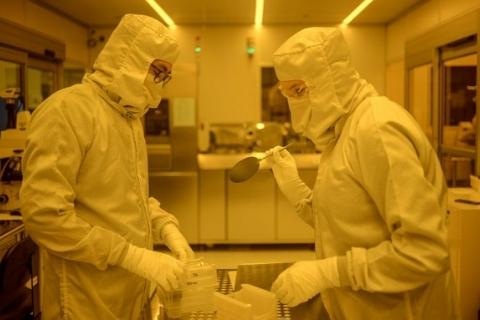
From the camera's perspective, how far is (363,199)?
1213 mm

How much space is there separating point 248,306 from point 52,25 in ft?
14.7

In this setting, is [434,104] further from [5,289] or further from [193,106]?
[5,289]

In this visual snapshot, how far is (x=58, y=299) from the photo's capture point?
1.38 m

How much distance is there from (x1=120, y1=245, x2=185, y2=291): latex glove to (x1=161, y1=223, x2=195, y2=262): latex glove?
0.16 m

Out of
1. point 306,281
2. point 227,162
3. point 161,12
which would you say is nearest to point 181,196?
point 227,162

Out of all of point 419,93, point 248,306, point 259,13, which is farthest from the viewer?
point 259,13

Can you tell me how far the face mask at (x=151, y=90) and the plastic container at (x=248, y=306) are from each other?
68cm

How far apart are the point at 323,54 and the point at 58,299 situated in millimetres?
1038

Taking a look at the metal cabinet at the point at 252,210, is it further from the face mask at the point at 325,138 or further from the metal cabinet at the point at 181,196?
the face mask at the point at 325,138

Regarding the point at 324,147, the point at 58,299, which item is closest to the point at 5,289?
the point at 58,299

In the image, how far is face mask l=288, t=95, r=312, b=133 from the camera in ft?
4.65

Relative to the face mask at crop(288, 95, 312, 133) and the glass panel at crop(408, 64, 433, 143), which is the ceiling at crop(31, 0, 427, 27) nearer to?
the glass panel at crop(408, 64, 433, 143)

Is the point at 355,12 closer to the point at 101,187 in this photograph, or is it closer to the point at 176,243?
the point at 176,243

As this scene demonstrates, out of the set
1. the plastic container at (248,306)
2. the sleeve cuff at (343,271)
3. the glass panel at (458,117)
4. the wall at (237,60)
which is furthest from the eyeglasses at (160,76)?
the wall at (237,60)
